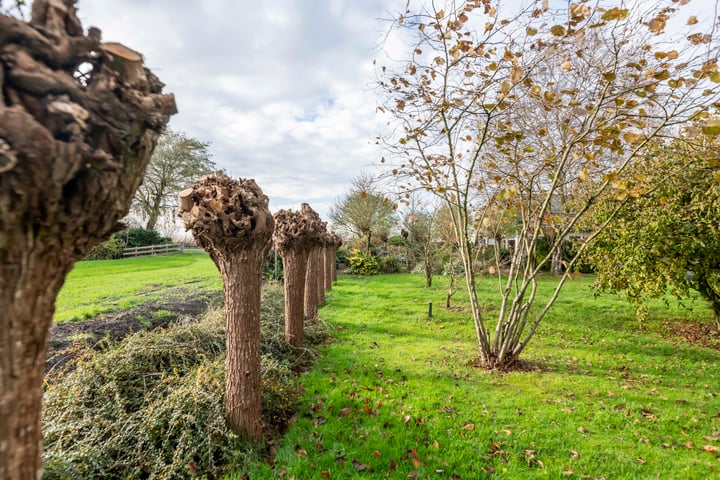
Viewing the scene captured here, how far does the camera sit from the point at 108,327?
5.77 meters

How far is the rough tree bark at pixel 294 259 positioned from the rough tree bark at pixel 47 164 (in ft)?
15.4

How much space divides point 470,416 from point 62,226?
4.49 meters

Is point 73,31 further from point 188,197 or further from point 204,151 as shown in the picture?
point 204,151

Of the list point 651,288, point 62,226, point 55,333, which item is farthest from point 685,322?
point 55,333

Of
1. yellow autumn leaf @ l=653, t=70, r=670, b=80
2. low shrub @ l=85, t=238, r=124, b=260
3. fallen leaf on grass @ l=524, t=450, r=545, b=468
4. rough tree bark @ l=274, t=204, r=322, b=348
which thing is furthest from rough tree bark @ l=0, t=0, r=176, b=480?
low shrub @ l=85, t=238, r=124, b=260

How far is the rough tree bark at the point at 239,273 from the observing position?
136 inches

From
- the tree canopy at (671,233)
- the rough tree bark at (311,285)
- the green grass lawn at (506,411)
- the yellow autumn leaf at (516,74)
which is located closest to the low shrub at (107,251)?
the rough tree bark at (311,285)

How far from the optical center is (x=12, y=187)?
1142mm

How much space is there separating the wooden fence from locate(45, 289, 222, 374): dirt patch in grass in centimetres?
1911

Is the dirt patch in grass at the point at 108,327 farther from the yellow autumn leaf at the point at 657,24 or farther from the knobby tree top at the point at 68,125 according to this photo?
the yellow autumn leaf at the point at 657,24

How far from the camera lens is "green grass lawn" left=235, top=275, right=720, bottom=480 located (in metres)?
3.31

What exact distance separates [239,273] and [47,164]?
8.13ft

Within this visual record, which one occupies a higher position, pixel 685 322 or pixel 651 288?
pixel 651 288

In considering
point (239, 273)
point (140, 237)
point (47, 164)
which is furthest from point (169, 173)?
point (47, 164)
